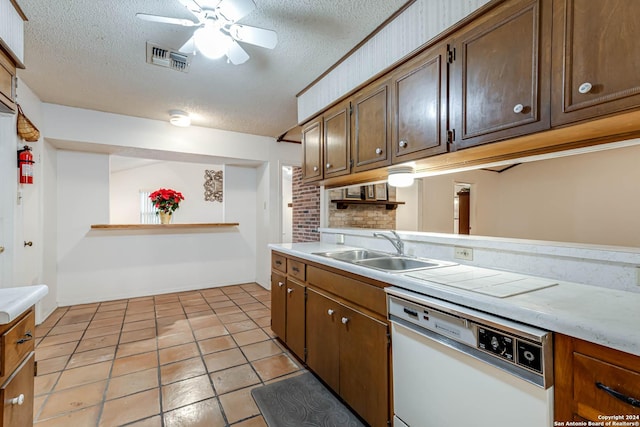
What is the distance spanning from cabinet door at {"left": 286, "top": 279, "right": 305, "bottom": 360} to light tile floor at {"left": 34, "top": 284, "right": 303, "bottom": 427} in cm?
14

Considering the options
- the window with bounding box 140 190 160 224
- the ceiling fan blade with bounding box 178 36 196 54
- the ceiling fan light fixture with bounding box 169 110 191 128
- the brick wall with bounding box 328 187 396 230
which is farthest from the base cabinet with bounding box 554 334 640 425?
the window with bounding box 140 190 160 224

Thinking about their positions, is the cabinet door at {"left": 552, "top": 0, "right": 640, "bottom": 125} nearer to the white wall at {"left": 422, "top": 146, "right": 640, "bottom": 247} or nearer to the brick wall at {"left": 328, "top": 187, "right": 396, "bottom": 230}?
the brick wall at {"left": 328, "top": 187, "right": 396, "bottom": 230}

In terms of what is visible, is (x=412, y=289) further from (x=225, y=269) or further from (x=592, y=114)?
(x=225, y=269)

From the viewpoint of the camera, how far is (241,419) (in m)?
1.70

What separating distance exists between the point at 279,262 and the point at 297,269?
1.28 feet

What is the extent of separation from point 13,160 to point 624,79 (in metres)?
3.86

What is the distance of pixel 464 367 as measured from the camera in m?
1.05

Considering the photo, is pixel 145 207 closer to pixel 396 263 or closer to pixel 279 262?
pixel 279 262

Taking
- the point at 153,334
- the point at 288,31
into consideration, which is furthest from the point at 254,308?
the point at 288,31

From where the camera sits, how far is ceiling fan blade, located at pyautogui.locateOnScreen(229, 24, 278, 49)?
1.71m

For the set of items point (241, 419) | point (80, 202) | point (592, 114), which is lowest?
point (241, 419)

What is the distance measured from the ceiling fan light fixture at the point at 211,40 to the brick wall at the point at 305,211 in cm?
215

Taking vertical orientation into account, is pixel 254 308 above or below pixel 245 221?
below

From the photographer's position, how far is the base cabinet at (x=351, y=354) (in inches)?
57.1
